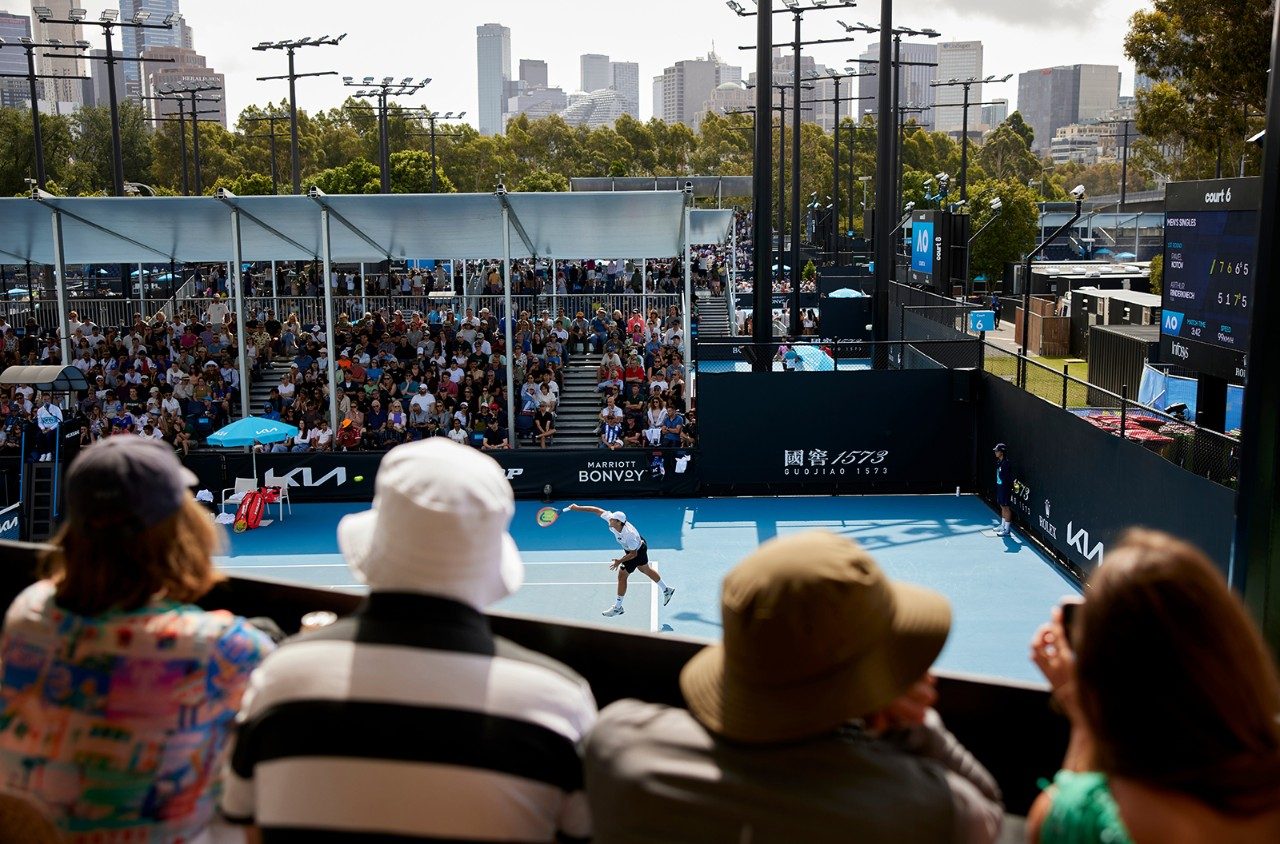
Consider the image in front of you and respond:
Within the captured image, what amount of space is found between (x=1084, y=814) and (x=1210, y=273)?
14.1m

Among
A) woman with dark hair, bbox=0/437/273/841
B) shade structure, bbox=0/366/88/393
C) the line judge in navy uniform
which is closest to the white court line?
shade structure, bbox=0/366/88/393

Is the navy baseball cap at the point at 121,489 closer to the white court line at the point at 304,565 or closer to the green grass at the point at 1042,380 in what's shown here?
the green grass at the point at 1042,380

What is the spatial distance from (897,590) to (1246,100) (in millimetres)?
34164

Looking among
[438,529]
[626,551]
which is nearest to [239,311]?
[626,551]

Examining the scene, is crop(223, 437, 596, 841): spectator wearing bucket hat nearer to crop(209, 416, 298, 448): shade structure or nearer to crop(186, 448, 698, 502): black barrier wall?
crop(209, 416, 298, 448): shade structure

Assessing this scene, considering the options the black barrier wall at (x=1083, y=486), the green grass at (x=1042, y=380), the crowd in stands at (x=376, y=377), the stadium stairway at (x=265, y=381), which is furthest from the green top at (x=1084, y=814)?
the stadium stairway at (x=265, y=381)

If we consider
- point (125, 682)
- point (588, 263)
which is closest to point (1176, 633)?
point (125, 682)

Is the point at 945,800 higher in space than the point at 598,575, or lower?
higher

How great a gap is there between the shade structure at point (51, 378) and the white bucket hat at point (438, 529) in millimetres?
18074

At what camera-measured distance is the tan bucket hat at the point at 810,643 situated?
79.6 inches

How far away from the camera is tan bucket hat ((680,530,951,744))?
6.63 feet

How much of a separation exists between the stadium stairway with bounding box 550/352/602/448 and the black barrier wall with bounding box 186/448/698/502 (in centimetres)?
111

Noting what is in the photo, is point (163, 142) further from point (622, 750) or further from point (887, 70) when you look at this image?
point (622, 750)

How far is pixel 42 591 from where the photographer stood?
2582 mm
